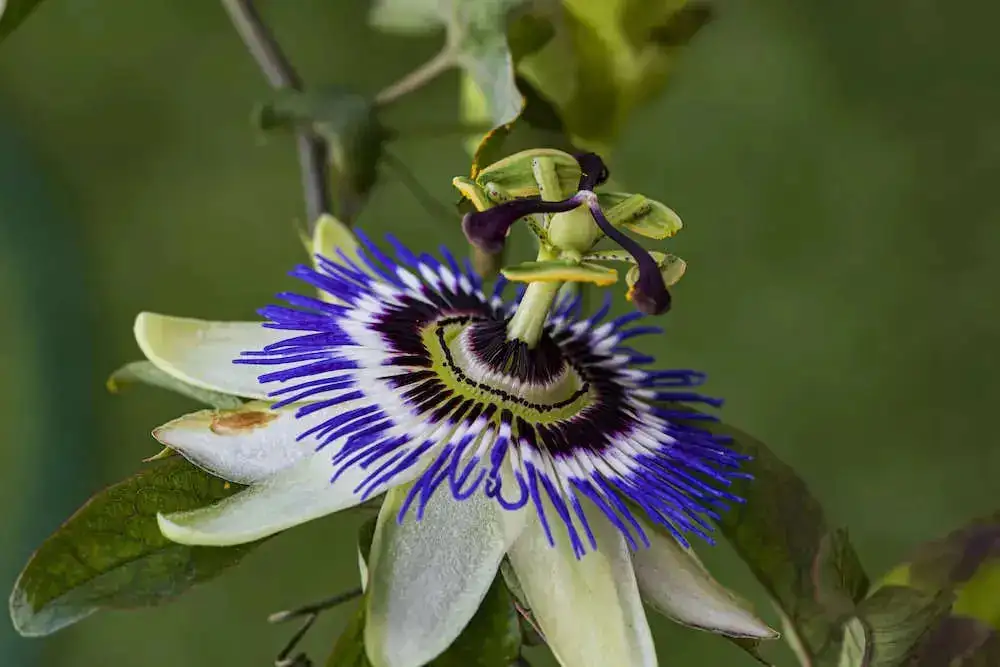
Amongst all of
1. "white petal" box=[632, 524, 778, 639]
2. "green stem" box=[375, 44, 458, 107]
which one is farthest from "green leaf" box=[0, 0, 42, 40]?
"white petal" box=[632, 524, 778, 639]

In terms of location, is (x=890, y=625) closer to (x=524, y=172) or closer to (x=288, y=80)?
(x=524, y=172)

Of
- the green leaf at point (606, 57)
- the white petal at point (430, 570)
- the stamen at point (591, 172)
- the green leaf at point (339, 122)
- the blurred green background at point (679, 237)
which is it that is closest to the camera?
the white petal at point (430, 570)

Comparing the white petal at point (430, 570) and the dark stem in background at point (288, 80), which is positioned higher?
the dark stem in background at point (288, 80)

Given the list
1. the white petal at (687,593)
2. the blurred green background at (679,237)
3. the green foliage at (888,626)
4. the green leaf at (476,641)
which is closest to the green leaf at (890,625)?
the green foliage at (888,626)

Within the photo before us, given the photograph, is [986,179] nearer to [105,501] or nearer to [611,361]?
[611,361]

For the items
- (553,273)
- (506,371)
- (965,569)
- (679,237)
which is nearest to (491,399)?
(506,371)

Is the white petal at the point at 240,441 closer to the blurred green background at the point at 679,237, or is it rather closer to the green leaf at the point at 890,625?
the green leaf at the point at 890,625

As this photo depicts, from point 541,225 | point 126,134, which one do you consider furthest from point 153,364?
point 126,134
